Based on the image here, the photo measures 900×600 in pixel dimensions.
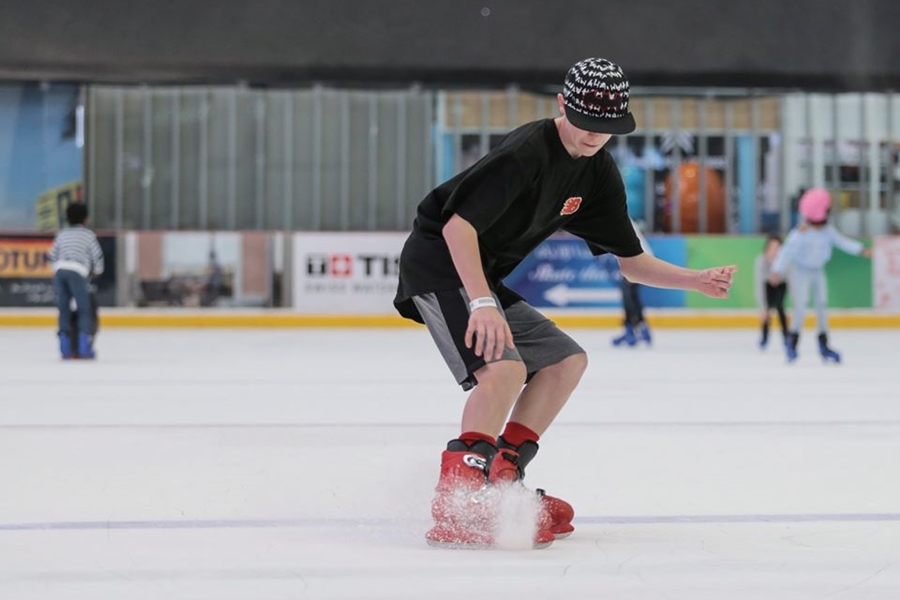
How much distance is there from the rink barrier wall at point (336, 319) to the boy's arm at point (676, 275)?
10.2 m

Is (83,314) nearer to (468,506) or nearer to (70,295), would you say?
(70,295)

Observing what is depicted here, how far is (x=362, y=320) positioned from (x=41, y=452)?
9.38 m

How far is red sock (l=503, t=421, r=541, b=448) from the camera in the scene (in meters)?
3.39

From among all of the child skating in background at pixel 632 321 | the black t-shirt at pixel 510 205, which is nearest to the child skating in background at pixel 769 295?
the child skating in background at pixel 632 321

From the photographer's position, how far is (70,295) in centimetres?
1020

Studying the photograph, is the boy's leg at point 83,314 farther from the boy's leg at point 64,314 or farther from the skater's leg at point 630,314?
the skater's leg at point 630,314

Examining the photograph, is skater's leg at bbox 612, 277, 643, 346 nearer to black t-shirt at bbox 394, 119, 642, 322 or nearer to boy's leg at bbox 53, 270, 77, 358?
boy's leg at bbox 53, 270, 77, 358

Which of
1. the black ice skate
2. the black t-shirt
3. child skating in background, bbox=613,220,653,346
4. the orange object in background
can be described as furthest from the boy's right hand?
the orange object in background

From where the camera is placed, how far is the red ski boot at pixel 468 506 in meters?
3.16

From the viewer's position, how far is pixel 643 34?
6.40 meters

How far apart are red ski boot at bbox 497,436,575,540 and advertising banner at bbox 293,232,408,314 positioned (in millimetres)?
10979

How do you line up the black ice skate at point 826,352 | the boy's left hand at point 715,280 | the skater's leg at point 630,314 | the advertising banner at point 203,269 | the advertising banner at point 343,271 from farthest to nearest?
1. the advertising banner at point 343,271
2. the advertising banner at point 203,269
3. the skater's leg at point 630,314
4. the black ice skate at point 826,352
5. the boy's left hand at point 715,280

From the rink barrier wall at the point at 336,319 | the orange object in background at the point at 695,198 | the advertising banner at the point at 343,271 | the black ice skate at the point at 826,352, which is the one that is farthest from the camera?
the orange object in background at the point at 695,198

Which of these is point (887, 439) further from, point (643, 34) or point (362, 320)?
point (362, 320)
